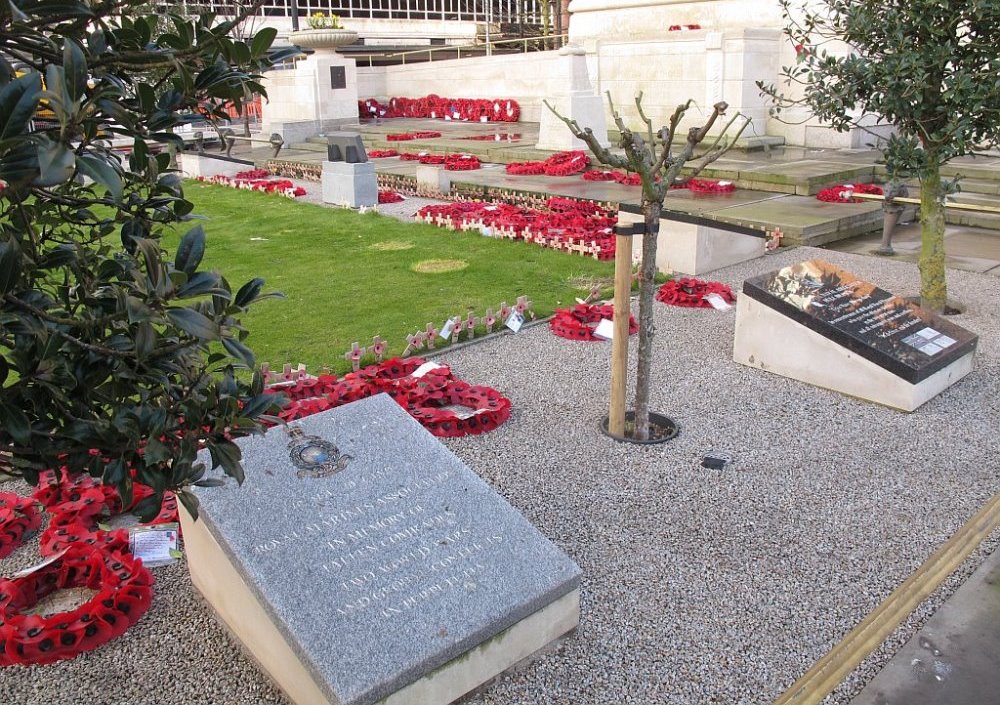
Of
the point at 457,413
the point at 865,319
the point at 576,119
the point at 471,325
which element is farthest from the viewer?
the point at 576,119

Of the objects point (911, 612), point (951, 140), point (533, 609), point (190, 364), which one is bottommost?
point (911, 612)

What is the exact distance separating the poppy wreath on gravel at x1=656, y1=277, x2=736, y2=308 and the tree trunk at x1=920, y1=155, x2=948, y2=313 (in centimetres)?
174

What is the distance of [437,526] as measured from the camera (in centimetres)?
357

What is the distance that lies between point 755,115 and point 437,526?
54.6 ft

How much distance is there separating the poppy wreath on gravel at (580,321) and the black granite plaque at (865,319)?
1457 mm

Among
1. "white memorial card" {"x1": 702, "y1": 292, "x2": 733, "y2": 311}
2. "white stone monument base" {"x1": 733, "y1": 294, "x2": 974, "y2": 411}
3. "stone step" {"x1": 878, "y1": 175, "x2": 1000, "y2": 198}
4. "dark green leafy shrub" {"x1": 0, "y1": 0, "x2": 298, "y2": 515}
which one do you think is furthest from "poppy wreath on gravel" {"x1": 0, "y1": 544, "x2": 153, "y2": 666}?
"stone step" {"x1": 878, "y1": 175, "x2": 1000, "y2": 198}

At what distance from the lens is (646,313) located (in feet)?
17.5

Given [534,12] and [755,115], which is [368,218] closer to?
[755,115]

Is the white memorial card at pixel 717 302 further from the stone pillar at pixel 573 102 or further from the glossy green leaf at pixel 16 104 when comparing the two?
the stone pillar at pixel 573 102

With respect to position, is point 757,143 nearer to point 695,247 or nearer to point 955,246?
point 955,246

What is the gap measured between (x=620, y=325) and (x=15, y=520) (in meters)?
3.58

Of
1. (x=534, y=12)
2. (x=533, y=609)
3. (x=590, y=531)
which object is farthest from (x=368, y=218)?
(x=534, y=12)

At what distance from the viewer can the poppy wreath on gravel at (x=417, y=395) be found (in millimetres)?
5617

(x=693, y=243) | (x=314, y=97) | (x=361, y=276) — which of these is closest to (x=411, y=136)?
(x=314, y=97)
